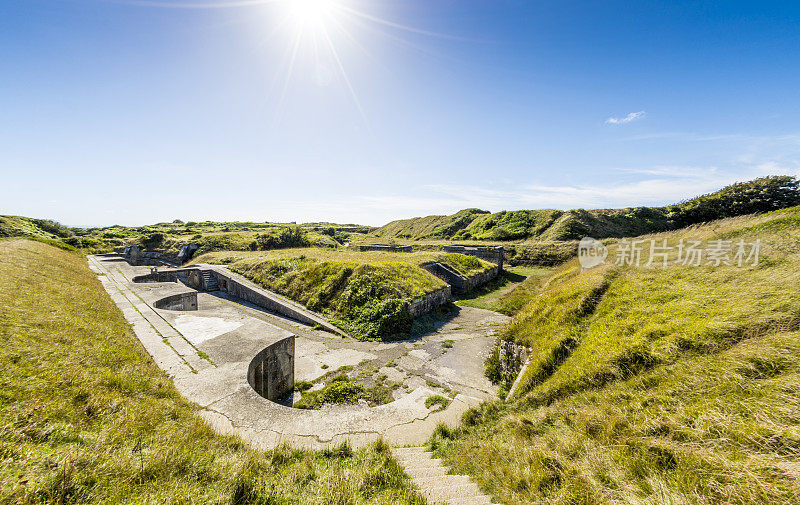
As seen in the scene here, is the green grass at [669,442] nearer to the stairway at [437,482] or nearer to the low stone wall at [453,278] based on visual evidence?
the stairway at [437,482]

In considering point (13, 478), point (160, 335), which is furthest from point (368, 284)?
point (13, 478)

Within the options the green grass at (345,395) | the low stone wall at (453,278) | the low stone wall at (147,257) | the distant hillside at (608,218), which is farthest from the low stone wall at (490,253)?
the low stone wall at (147,257)

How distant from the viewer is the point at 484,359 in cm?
1033

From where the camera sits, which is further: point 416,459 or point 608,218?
point 608,218

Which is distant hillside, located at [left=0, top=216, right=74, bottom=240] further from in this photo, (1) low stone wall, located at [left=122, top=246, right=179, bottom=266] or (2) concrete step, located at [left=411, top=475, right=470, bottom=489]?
(2) concrete step, located at [left=411, top=475, right=470, bottom=489]

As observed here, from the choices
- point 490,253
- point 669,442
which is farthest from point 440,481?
point 490,253

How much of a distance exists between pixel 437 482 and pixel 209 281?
890 inches

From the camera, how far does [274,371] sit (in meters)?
7.59

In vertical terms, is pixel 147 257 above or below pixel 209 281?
above

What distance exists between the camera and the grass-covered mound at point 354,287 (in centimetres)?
1297

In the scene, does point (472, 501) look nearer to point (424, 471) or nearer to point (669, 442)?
point (424, 471)

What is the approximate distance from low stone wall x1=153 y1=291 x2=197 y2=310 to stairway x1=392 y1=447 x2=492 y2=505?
12153 millimetres

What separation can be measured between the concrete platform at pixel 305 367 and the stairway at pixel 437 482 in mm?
798

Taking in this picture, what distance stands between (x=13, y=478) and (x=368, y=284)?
13.1m
